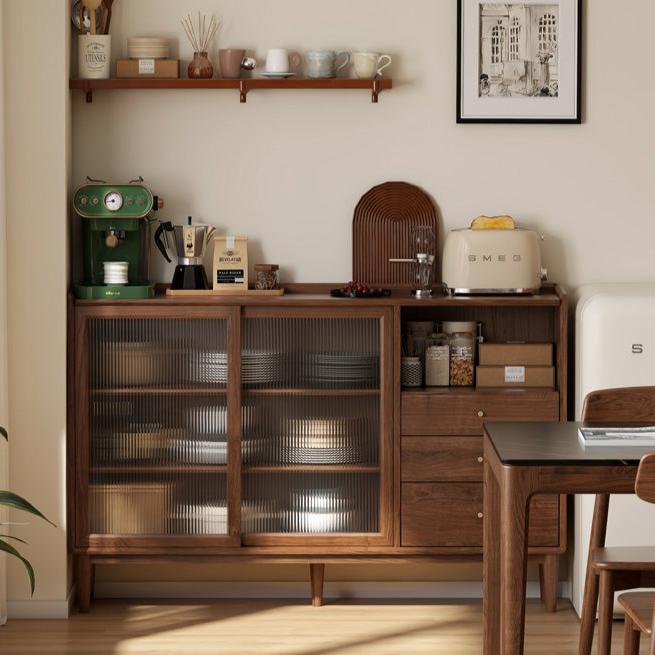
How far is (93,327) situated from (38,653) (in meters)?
1.13

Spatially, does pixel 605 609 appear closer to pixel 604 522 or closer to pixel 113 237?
pixel 604 522

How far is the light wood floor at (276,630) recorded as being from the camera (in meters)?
3.70

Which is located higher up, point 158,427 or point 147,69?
point 147,69

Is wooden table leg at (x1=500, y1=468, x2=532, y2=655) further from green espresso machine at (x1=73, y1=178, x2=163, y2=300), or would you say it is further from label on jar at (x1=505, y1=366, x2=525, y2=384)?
green espresso machine at (x1=73, y1=178, x2=163, y2=300)

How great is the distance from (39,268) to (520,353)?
175 cm

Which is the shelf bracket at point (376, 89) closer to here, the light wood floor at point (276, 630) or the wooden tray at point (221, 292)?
the wooden tray at point (221, 292)

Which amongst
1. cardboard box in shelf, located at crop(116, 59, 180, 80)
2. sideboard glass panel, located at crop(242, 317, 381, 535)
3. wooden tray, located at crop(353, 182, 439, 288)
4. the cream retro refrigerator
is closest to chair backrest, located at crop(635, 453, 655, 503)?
the cream retro refrigerator

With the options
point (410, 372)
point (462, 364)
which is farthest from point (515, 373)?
point (410, 372)

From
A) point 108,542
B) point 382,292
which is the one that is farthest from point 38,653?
point 382,292

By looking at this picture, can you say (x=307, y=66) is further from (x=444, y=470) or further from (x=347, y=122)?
(x=444, y=470)

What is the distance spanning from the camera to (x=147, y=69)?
408 cm

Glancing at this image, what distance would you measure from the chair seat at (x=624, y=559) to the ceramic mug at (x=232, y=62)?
222cm

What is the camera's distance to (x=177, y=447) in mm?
3979

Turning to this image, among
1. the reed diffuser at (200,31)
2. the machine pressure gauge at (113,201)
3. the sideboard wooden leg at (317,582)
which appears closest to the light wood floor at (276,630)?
the sideboard wooden leg at (317,582)
